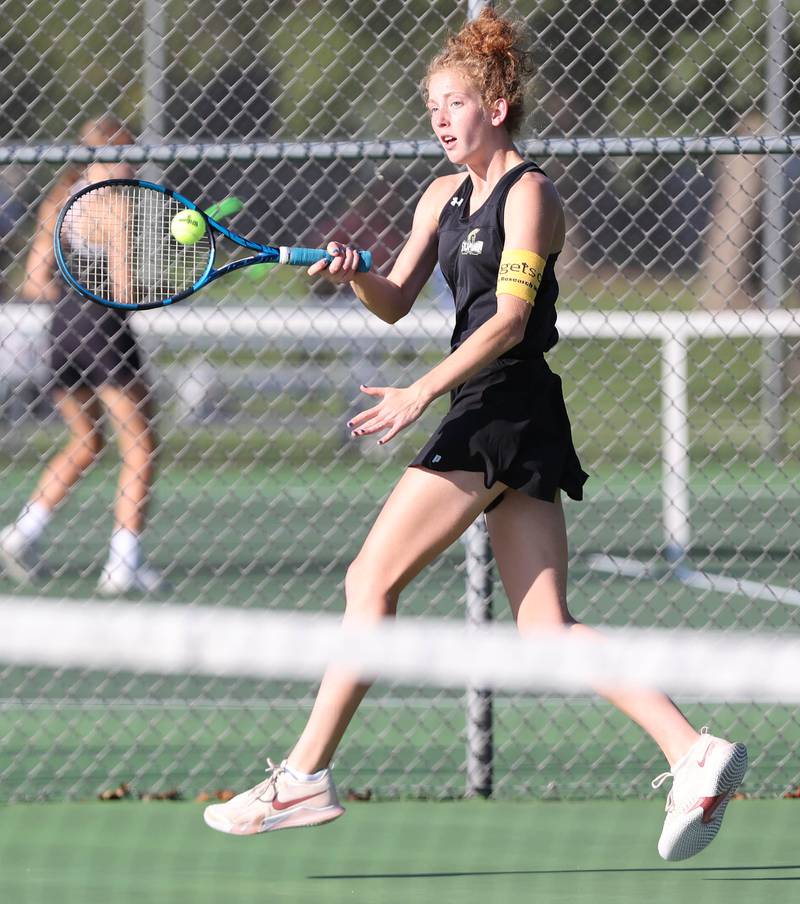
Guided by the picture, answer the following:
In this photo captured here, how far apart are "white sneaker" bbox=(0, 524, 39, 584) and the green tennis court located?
321 centimetres

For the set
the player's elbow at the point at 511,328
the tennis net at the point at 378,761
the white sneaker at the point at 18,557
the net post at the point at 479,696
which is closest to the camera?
the tennis net at the point at 378,761

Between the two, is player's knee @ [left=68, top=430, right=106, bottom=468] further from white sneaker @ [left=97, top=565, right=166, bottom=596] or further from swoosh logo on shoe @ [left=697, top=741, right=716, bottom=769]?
swoosh logo on shoe @ [left=697, top=741, right=716, bottom=769]

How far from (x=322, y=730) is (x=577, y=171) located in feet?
41.3

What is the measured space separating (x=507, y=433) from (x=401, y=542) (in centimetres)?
32

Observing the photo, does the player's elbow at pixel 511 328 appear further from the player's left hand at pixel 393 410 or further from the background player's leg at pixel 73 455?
the background player's leg at pixel 73 455

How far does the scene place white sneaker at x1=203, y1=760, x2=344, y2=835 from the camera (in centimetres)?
361

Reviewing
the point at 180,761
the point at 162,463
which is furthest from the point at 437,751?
the point at 162,463

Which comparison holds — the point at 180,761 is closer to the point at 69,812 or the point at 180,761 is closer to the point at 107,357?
the point at 69,812

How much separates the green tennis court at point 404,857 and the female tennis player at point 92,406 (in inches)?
90.1

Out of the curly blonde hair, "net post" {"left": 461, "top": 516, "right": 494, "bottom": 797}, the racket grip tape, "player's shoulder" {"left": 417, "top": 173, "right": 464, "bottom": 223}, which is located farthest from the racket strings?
"net post" {"left": 461, "top": 516, "right": 494, "bottom": 797}

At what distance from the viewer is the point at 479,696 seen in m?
4.60

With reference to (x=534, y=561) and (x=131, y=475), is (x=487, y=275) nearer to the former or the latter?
(x=534, y=561)

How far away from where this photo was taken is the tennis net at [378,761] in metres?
2.23

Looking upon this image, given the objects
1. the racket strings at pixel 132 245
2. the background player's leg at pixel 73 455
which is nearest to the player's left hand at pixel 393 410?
the racket strings at pixel 132 245
